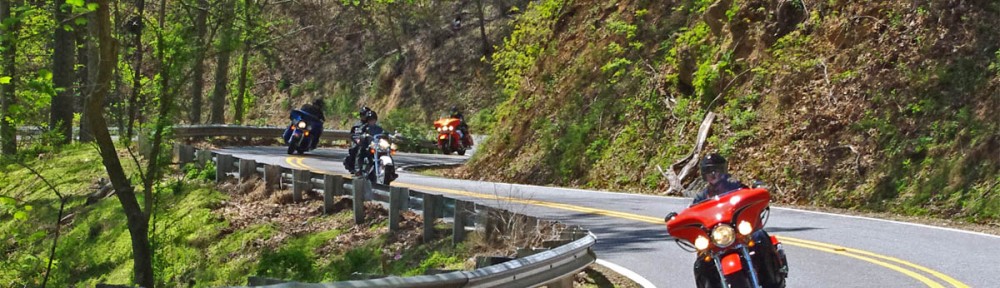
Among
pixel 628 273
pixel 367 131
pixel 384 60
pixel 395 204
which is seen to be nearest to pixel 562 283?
pixel 628 273

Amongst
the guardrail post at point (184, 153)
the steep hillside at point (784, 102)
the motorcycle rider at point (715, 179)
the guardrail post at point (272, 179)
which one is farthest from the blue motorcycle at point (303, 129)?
the motorcycle rider at point (715, 179)

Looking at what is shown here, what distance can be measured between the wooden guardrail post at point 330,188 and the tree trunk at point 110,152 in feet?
10.3

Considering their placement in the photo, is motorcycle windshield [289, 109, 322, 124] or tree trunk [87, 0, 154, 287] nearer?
tree trunk [87, 0, 154, 287]

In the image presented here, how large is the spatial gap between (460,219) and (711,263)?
19.8ft

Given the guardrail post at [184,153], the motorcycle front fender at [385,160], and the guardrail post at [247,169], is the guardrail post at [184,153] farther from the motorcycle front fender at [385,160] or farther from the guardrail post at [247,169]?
the motorcycle front fender at [385,160]

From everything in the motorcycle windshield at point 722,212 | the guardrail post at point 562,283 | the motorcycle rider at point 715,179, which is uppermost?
the motorcycle rider at point 715,179

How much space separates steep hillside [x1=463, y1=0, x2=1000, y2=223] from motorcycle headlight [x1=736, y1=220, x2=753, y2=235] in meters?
9.02

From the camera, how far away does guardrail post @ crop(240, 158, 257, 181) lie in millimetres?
20562

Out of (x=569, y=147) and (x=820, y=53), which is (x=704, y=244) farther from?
(x=569, y=147)

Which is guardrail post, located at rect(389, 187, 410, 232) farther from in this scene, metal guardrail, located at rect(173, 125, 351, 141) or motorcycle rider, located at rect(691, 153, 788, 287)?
metal guardrail, located at rect(173, 125, 351, 141)

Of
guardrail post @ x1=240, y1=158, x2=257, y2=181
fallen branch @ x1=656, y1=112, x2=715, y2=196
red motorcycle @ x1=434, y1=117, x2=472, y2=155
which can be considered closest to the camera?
fallen branch @ x1=656, y1=112, x2=715, y2=196

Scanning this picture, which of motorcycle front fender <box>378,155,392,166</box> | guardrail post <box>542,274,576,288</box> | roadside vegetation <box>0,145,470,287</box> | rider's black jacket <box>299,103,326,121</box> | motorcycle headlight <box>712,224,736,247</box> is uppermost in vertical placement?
rider's black jacket <box>299,103,326,121</box>

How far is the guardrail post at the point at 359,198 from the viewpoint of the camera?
16.3 meters

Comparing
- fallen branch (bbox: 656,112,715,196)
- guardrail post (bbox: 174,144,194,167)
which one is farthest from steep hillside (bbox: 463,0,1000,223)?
guardrail post (bbox: 174,144,194,167)
